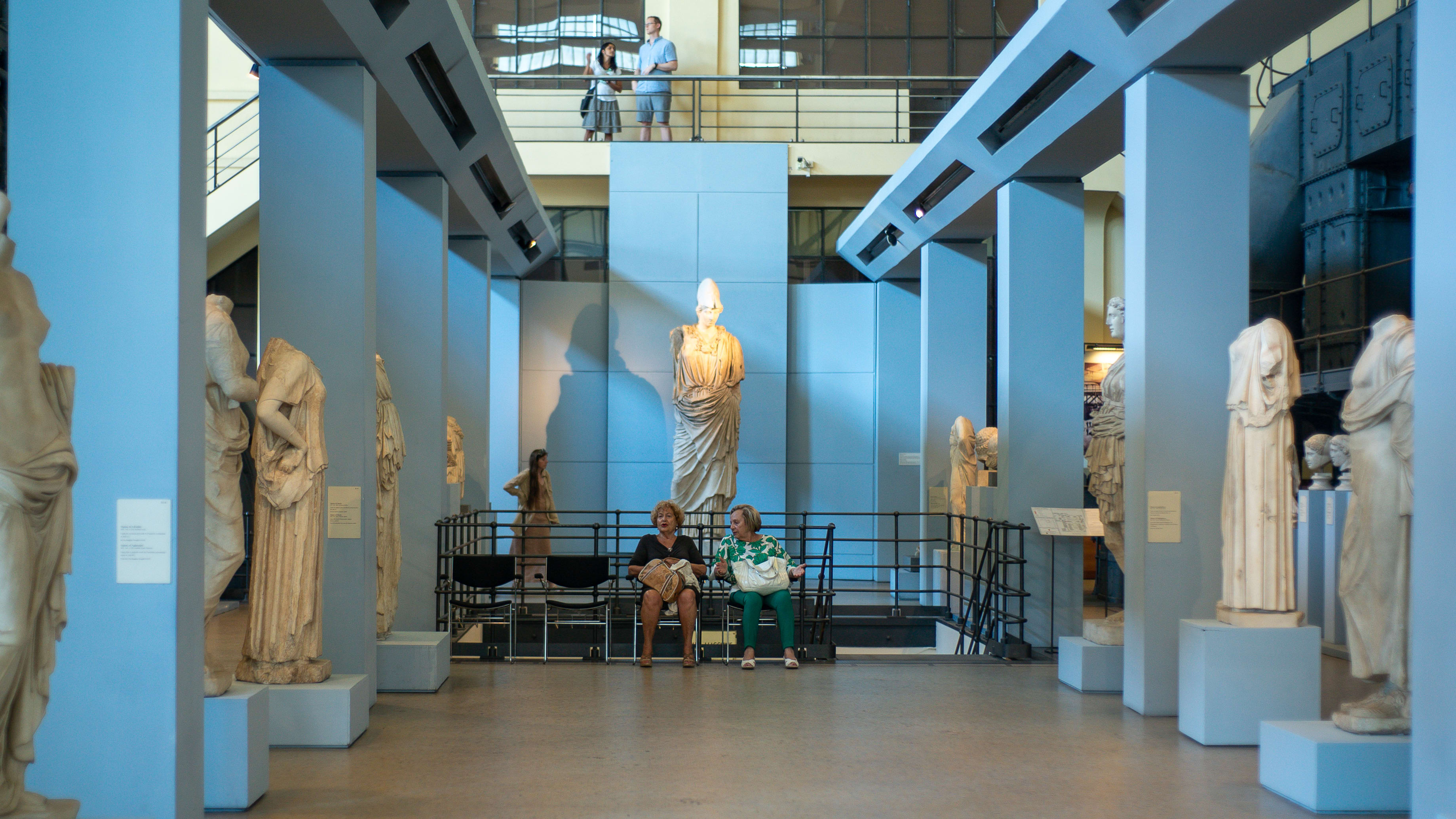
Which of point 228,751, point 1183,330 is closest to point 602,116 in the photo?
point 1183,330

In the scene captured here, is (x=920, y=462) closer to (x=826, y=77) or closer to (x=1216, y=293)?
(x=826, y=77)

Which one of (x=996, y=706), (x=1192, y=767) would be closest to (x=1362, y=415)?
(x=1192, y=767)

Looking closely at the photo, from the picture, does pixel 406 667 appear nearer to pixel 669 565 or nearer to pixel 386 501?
pixel 386 501

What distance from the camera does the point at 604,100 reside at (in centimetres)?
1451

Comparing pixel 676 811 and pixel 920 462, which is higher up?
pixel 920 462

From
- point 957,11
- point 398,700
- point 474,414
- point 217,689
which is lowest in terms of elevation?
point 398,700

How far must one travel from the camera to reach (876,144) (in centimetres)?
1363

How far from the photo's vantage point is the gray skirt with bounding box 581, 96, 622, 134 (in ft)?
47.1

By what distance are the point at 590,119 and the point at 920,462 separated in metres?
6.16

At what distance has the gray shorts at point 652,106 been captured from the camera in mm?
14281

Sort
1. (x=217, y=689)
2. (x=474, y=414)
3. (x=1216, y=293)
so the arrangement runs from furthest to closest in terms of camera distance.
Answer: (x=474, y=414) → (x=1216, y=293) → (x=217, y=689)

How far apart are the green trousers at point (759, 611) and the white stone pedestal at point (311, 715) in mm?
Result: 3024

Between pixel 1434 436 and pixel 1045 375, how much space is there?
513 cm

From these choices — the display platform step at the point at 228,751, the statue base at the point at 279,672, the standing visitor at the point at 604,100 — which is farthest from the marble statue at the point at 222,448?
the standing visitor at the point at 604,100
